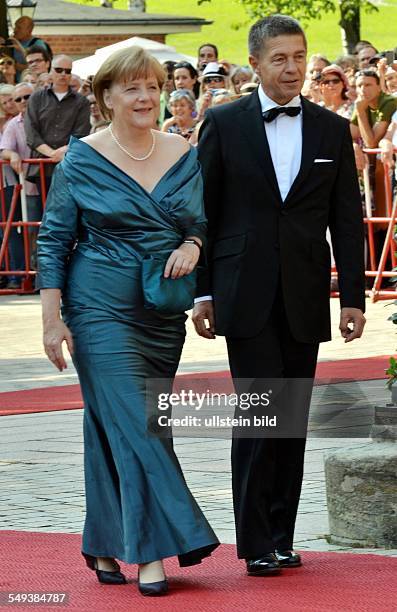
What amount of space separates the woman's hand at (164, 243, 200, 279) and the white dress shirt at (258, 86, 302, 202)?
1.59 ft

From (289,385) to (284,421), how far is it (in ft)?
0.46

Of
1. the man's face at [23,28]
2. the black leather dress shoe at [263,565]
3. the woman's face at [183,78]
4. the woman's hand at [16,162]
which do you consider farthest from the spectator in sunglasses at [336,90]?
the black leather dress shoe at [263,565]

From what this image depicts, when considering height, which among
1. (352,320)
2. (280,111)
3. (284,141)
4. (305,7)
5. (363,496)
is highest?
(305,7)

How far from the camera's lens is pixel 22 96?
61.6 feet

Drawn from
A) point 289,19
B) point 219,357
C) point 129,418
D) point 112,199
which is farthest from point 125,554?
point 219,357

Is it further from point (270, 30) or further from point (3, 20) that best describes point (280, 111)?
point (3, 20)

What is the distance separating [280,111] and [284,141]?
121mm

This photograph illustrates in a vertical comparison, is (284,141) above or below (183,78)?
below

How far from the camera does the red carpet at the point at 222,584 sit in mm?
5738

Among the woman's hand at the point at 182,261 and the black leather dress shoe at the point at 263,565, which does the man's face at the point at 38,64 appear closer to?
the woman's hand at the point at 182,261

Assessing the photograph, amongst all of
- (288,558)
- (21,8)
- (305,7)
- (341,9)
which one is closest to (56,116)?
(21,8)

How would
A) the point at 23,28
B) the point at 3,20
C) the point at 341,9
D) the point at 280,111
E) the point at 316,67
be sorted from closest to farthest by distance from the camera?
the point at 280,111
the point at 316,67
the point at 23,28
the point at 3,20
the point at 341,9

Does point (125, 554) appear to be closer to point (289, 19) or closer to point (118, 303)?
point (118, 303)

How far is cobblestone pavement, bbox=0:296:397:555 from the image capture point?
24.2 feet
